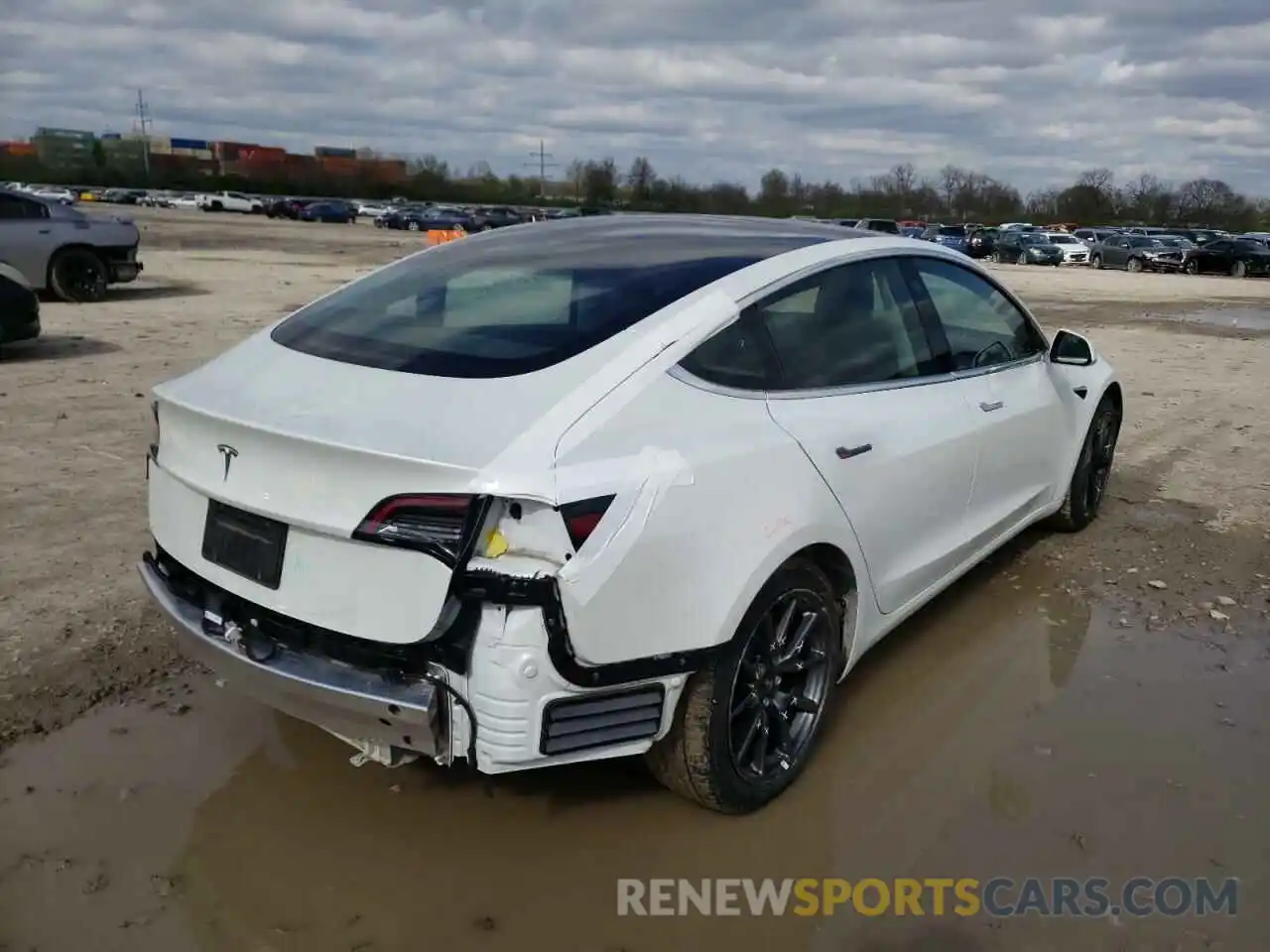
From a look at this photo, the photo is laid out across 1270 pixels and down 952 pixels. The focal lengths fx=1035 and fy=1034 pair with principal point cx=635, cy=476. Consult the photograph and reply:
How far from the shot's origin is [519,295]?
3314mm

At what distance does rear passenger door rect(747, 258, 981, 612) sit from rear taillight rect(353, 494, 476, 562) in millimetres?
1041

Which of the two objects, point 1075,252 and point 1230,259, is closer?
point 1230,259

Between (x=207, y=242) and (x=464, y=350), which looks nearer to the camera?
(x=464, y=350)

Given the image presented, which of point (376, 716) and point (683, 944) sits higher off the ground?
point (376, 716)

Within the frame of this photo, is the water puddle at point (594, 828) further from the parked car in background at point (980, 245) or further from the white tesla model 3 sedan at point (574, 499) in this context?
the parked car in background at point (980, 245)

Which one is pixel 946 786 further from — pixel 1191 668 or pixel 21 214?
pixel 21 214

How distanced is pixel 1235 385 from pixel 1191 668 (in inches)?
300

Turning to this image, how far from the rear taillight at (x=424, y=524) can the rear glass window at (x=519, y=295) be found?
47 cm

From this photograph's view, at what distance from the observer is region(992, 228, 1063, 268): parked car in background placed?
123ft

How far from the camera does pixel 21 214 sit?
14.0 m

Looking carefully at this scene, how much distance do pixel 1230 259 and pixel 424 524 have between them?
38.2 m

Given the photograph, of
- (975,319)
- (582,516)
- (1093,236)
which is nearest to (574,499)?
(582,516)

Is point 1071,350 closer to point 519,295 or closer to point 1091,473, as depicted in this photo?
point 1091,473

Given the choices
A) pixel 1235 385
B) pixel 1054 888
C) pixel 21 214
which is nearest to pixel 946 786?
pixel 1054 888
